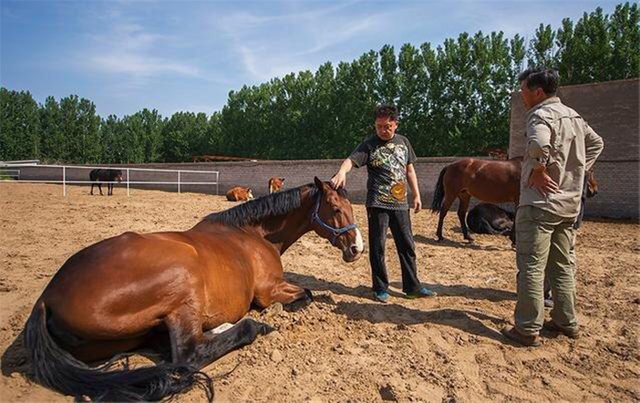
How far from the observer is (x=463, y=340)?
3.12 metres

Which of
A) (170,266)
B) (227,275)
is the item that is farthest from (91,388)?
(227,275)

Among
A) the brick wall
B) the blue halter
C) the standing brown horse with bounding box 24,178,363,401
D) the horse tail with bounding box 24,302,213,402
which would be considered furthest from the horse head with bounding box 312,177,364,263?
the brick wall

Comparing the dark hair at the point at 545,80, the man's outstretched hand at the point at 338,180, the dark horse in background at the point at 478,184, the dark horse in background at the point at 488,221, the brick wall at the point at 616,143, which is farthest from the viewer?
the brick wall at the point at 616,143

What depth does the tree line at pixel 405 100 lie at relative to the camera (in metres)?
22.0

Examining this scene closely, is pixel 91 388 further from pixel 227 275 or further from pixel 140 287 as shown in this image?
pixel 227 275

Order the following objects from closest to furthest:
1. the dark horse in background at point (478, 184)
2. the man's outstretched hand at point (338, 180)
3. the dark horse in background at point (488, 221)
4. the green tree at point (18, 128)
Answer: the man's outstretched hand at point (338, 180) < the dark horse in background at point (478, 184) < the dark horse in background at point (488, 221) < the green tree at point (18, 128)

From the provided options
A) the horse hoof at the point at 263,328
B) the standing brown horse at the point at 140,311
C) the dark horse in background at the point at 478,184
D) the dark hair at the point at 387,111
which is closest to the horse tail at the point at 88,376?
the standing brown horse at the point at 140,311

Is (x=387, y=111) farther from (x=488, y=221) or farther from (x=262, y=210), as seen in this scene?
(x=488, y=221)

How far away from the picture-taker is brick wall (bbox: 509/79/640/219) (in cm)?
1277

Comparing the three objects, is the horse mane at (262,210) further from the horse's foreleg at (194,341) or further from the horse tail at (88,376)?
the horse tail at (88,376)

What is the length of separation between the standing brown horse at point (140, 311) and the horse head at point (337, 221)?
2.73 ft

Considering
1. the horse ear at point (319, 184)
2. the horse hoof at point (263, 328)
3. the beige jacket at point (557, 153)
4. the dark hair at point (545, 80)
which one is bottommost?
the horse hoof at point (263, 328)

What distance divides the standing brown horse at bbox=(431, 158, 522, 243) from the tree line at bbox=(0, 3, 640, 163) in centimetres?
1849

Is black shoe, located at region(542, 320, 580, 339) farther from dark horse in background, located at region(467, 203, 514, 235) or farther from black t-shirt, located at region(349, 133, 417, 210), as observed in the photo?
dark horse in background, located at region(467, 203, 514, 235)
